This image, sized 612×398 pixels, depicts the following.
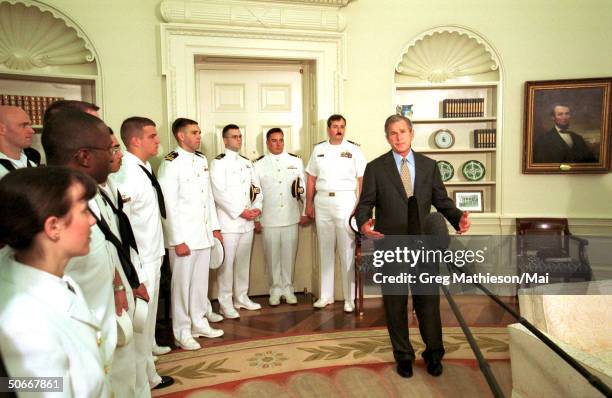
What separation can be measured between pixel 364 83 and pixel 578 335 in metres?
2.99

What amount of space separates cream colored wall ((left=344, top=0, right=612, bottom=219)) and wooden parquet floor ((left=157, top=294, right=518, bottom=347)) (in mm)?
1540

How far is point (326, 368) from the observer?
9.07 feet

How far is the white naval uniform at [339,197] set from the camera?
3.95 metres

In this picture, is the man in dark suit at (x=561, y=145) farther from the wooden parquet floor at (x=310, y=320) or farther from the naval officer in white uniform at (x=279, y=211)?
the naval officer in white uniform at (x=279, y=211)

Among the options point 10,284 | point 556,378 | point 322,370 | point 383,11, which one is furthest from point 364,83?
point 10,284

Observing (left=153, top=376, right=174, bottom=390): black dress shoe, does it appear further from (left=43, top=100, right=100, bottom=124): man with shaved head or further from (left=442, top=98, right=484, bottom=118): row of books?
(left=442, top=98, right=484, bottom=118): row of books

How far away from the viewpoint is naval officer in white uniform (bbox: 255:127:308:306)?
4.14 m

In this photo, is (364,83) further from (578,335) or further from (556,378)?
(556,378)

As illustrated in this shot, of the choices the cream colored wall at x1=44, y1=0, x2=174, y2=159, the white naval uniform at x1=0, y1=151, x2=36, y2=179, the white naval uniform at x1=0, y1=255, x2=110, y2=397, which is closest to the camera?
the white naval uniform at x1=0, y1=255, x2=110, y2=397

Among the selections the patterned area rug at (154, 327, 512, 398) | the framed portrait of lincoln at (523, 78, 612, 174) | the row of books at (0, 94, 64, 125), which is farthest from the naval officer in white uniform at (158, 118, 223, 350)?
the framed portrait of lincoln at (523, 78, 612, 174)

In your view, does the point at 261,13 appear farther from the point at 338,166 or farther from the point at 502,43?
the point at 502,43

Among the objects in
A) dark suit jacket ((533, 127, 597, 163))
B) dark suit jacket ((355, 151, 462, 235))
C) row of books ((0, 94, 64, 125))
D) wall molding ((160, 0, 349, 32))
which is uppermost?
wall molding ((160, 0, 349, 32))

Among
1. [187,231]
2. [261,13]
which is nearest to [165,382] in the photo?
[187,231]

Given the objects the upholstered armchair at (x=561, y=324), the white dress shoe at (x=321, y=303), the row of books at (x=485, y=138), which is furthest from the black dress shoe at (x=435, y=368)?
the row of books at (x=485, y=138)
